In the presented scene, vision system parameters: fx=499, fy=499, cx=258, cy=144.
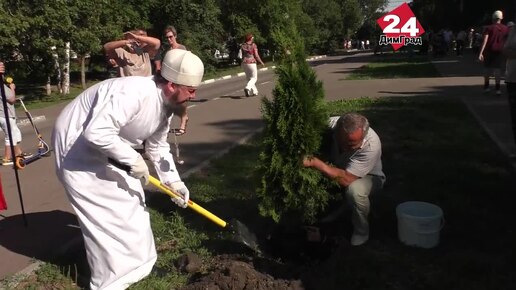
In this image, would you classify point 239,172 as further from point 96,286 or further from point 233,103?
point 233,103

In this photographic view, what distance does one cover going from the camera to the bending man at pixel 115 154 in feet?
9.87

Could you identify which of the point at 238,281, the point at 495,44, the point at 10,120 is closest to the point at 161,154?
the point at 238,281

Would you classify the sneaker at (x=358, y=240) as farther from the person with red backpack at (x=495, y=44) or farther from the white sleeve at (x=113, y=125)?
the person with red backpack at (x=495, y=44)

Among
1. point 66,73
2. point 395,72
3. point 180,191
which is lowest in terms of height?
point 395,72

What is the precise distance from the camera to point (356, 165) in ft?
13.5

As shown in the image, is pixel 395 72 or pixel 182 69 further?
pixel 395 72

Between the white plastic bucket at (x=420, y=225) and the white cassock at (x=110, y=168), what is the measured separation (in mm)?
2093

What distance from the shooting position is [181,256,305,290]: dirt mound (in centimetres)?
343

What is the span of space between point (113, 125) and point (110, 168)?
0.42m

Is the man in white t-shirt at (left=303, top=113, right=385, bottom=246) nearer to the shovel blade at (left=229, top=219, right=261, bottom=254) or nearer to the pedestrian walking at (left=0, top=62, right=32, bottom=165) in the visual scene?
the shovel blade at (left=229, top=219, right=261, bottom=254)

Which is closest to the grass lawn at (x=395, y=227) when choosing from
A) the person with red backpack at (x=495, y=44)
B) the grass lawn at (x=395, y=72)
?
the person with red backpack at (x=495, y=44)

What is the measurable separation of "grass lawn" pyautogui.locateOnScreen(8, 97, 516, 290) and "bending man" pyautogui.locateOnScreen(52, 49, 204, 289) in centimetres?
40

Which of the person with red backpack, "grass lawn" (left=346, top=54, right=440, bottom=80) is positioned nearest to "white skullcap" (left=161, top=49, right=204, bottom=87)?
the person with red backpack

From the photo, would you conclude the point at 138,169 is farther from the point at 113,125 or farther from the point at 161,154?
the point at 161,154
